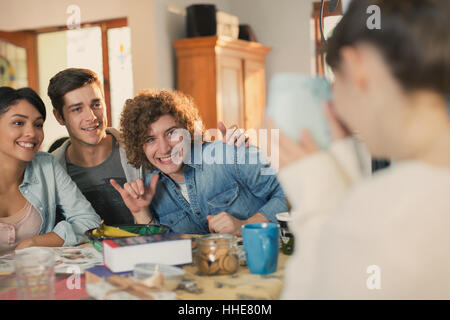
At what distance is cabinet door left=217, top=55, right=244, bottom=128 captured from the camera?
3953mm

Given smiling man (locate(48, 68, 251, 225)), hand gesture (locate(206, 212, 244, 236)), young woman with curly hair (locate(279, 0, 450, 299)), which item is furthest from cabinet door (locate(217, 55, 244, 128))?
young woman with curly hair (locate(279, 0, 450, 299))

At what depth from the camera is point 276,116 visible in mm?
545

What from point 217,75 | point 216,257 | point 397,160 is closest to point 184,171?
point 216,257

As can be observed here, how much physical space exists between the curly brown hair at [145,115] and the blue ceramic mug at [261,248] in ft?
2.48

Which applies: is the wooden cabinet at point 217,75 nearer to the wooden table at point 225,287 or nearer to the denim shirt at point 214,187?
the denim shirt at point 214,187

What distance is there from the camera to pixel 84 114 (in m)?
1.82

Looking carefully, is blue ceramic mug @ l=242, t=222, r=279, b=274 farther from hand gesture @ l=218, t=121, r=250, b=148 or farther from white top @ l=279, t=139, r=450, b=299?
hand gesture @ l=218, t=121, r=250, b=148

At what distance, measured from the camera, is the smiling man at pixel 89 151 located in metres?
1.82

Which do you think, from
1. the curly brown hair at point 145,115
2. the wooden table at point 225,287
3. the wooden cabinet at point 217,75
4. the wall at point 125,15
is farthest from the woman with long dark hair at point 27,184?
the wooden cabinet at point 217,75

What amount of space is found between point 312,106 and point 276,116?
0.04 m

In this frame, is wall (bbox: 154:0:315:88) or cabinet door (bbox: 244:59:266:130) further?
wall (bbox: 154:0:315:88)

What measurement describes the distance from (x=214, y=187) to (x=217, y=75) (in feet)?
8.00

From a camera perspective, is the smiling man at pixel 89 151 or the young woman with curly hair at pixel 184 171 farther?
the smiling man at pixel 89 151

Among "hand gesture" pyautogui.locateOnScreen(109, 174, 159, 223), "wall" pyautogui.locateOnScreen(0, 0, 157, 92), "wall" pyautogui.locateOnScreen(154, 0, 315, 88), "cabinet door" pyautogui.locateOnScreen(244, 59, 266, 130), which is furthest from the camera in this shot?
"wall" pyautogui.locateOnScreen(154, 0, 315, 88)
